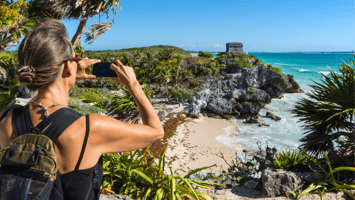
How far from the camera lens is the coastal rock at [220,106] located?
1379 cm

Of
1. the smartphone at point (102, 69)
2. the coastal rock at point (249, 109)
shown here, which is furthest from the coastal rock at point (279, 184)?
the coastal rock at point (249, 109)

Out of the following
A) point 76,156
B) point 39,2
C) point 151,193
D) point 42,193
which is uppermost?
point 39,2

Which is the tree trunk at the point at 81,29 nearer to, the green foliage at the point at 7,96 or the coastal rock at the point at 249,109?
the green foliage at the point at 7,96

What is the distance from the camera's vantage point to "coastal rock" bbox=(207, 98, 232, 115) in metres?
13.8

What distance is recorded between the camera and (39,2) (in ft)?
24.3

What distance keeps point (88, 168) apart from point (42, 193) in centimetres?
20

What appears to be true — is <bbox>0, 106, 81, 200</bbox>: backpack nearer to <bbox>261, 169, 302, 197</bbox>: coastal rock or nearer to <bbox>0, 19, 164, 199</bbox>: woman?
<bbox>0, 19, 164, 199</bbox>: woman

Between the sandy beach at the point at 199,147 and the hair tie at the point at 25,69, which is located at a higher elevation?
the hair tie at the point at 25,69

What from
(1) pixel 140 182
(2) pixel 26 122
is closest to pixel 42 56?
(2) pixel 26 122

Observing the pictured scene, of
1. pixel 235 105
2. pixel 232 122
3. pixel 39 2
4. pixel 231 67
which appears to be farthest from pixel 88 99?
pixel 231 67

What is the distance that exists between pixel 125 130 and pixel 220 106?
43.9 ft

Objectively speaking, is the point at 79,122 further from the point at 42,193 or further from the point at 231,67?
the point at 231,67

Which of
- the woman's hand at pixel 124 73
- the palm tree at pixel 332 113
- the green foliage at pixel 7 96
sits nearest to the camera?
the woman's hand at pixel 124 73

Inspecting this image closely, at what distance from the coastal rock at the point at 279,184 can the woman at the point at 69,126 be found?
2847 millimetres
